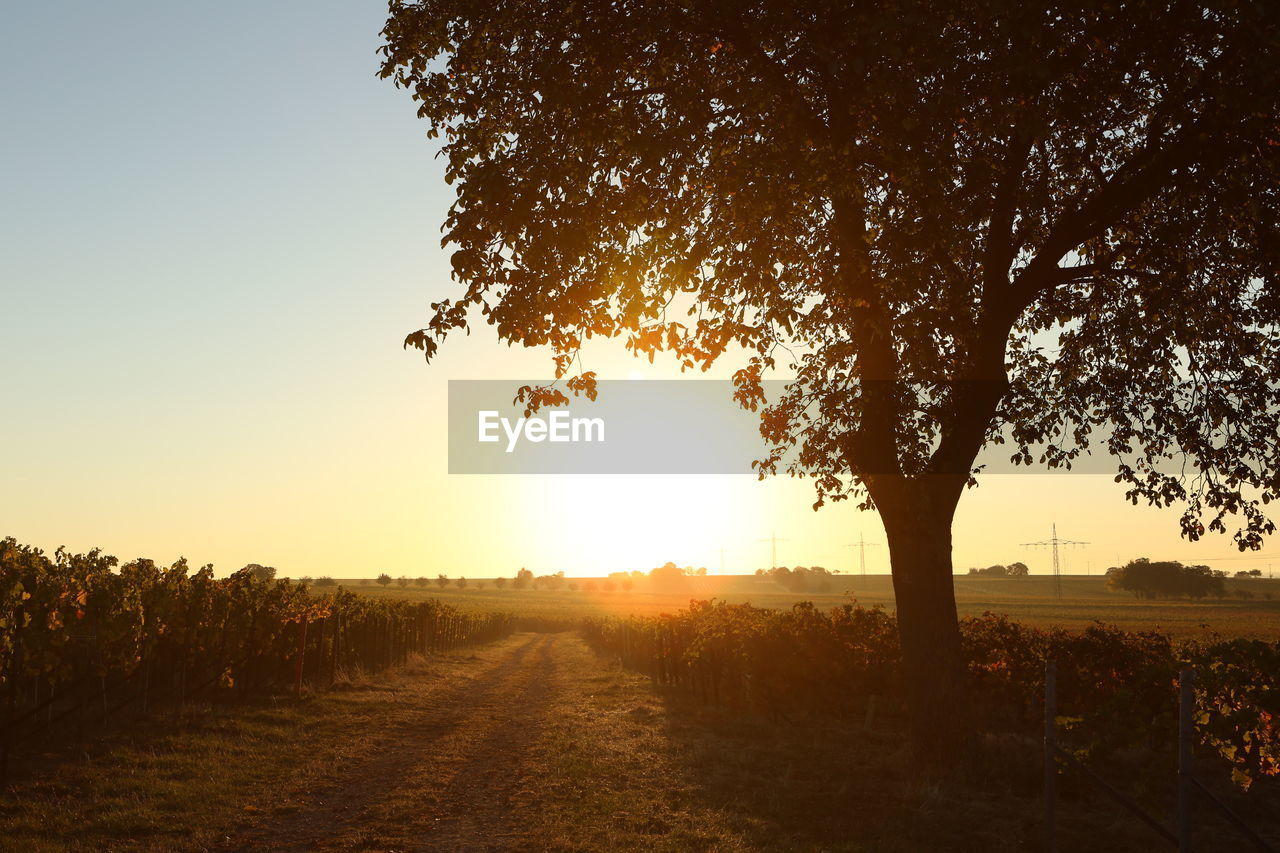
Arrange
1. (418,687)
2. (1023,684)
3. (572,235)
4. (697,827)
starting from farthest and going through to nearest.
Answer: (418,687)
(1023,684)
(572,235)
(697,827)

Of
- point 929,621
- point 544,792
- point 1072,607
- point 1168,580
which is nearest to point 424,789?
point 544,792

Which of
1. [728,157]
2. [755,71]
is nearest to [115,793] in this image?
[728,157]

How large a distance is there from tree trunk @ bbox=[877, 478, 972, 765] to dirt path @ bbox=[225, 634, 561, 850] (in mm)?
5942

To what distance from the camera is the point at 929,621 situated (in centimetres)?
1312

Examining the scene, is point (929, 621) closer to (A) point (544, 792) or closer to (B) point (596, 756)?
(A) point (544, 792)

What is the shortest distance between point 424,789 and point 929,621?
25.3 feet

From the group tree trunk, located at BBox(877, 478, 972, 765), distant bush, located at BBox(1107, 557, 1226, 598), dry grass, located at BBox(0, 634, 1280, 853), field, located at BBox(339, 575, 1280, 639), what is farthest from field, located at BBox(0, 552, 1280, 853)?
distant bush, located at BBox(1107, 557, 1226, 598)

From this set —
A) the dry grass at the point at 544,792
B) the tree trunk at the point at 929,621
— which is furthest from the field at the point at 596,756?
the tree trunk at the point at 929,621

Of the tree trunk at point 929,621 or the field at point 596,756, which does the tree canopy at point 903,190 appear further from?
the field at point 596,756

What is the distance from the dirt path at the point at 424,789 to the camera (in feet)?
32.7

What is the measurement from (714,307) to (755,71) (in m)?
3.38

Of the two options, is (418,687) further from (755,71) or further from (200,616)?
(755,71)

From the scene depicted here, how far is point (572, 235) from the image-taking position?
1149cm

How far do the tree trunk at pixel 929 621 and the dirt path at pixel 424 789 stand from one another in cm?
594
